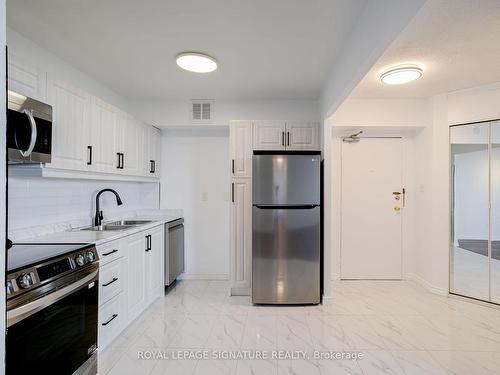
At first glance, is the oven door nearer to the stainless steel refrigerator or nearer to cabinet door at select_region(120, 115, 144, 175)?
cabinet door at select_region(120, 115, 144, 175)

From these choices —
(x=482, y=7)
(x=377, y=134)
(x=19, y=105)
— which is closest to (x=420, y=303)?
(x=377, y=134)

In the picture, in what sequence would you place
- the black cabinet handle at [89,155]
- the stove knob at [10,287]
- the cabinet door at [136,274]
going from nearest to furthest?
the stove knob at [10,287] < the black cabinet handle at [89,155] < the cabinet door at [136,274]

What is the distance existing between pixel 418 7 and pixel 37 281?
7.43ft

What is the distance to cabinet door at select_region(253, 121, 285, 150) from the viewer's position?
340cm

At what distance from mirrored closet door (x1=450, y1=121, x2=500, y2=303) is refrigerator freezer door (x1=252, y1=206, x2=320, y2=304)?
1.79 m

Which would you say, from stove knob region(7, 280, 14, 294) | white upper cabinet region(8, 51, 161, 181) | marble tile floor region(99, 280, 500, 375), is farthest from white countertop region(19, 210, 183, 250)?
marble tile floor region(99, 280, 500, 375)

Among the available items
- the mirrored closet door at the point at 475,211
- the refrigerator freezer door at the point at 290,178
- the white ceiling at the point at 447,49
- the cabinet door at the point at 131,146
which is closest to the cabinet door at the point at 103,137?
the cabinet door at the point at 131,146

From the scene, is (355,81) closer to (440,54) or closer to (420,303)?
(440,54)

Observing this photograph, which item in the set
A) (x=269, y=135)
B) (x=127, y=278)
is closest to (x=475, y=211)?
(x=269, y=135)

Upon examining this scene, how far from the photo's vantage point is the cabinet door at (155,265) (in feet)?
9.62

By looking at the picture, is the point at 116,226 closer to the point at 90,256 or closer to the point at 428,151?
the point at 90,256

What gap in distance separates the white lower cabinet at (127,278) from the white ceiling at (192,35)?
168 cm

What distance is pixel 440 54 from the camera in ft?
7.68

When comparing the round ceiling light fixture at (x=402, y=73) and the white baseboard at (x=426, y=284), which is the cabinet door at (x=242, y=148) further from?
the white baseboard at (x=426, y=284)
